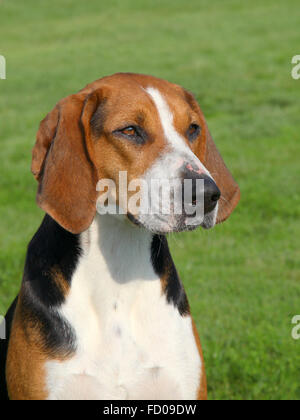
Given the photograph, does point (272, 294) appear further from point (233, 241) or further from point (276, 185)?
point (276, 185)

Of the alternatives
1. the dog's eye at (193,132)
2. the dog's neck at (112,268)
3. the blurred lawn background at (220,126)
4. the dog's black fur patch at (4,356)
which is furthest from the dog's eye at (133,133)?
the blurred lawn background at (220,126)

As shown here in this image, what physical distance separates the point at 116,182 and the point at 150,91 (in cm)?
57

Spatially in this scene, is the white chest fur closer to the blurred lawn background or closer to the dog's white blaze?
the dog's white blaze

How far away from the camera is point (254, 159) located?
428 inches

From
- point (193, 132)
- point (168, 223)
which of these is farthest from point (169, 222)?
point (193, 132)

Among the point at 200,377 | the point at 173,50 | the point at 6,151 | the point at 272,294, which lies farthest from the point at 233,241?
the point at 173,50

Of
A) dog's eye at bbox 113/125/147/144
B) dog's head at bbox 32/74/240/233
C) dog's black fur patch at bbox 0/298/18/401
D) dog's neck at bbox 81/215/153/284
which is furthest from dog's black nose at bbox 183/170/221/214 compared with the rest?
dog's black fur patch at bbox 0/298/18/401

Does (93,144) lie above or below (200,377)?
above

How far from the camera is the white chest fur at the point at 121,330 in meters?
3.82

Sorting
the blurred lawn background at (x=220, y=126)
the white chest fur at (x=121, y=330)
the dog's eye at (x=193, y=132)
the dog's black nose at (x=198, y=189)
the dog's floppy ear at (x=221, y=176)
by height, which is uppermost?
the dog's eye at (x=193, y=132)

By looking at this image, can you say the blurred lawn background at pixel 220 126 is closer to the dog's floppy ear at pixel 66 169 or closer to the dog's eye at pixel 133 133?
the dog's floppy ear at pixel 66 169

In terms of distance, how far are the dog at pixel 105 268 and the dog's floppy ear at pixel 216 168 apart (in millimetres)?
181

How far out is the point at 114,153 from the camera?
3795 millimetres
